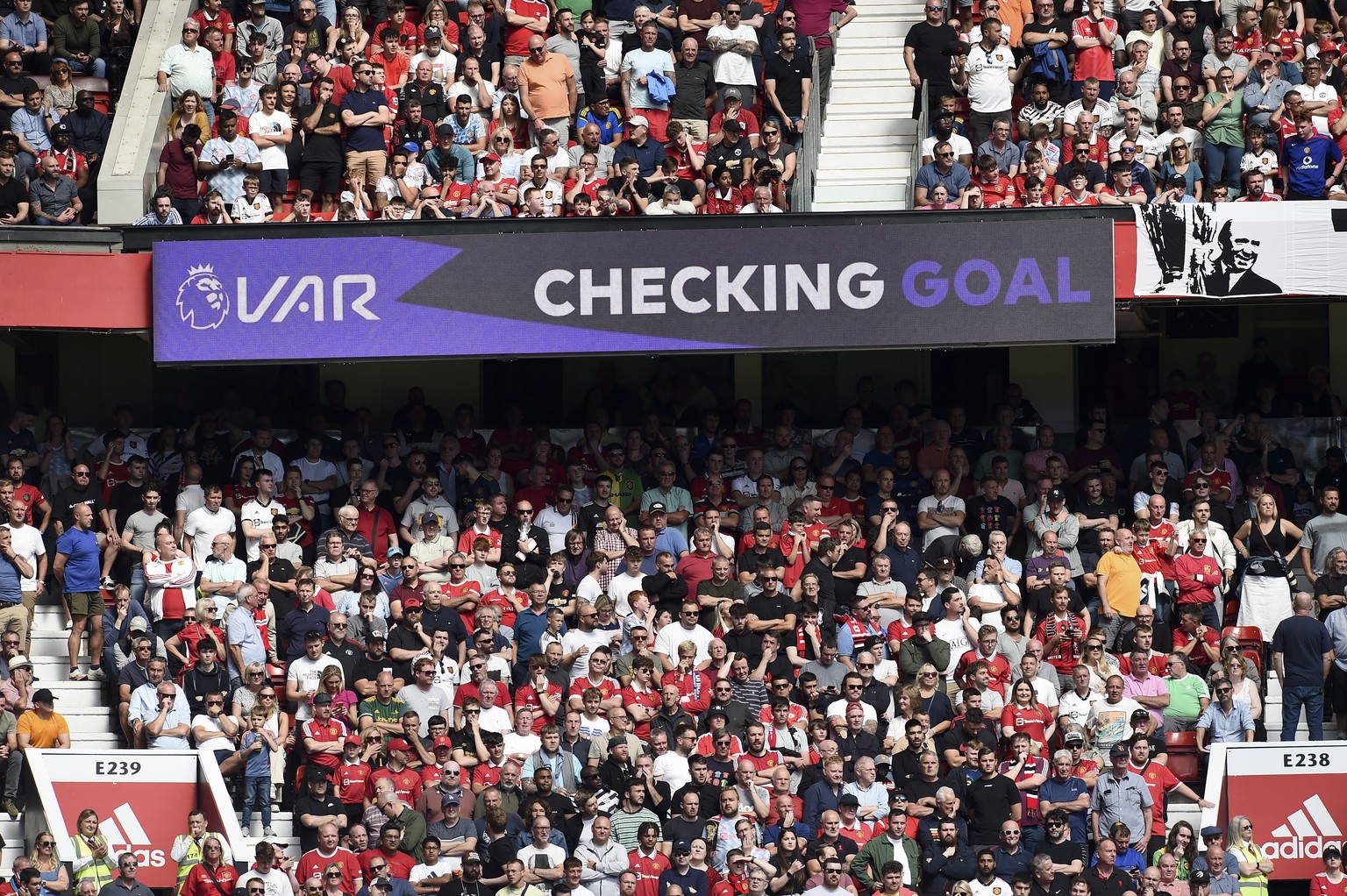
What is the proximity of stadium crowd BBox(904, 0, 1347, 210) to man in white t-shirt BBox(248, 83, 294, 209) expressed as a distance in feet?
19.5

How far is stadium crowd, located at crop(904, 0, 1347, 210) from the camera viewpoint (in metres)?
21.3

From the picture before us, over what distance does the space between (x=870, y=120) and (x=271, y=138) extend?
19.5 ft

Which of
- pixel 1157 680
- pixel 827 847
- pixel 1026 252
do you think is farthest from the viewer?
pixel 1026 252

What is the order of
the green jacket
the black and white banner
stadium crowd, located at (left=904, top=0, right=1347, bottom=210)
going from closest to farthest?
the green jacket, the black and white banner, stadium crowd, located at (left=904, top=0, right=1347, bottom=210)

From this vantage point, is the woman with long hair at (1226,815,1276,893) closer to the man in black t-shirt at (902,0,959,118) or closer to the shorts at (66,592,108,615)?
the man in black t-shirt at (902,0,959,118)

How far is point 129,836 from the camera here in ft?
60.5

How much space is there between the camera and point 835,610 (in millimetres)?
20203

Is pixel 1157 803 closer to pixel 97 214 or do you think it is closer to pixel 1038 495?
pixel 1038 495

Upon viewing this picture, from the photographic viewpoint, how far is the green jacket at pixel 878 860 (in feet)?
58.2

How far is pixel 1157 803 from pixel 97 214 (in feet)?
36.6

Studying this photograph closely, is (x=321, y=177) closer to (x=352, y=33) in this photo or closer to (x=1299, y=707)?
(x=352, y=33)

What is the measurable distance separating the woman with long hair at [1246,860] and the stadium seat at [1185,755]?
2.71ft

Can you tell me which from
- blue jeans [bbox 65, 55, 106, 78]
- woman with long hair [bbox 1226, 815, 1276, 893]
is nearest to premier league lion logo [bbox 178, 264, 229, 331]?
blue jeans [bbox 65, 55, 106, 78]

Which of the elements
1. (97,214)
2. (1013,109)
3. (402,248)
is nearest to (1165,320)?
(1013,109)
